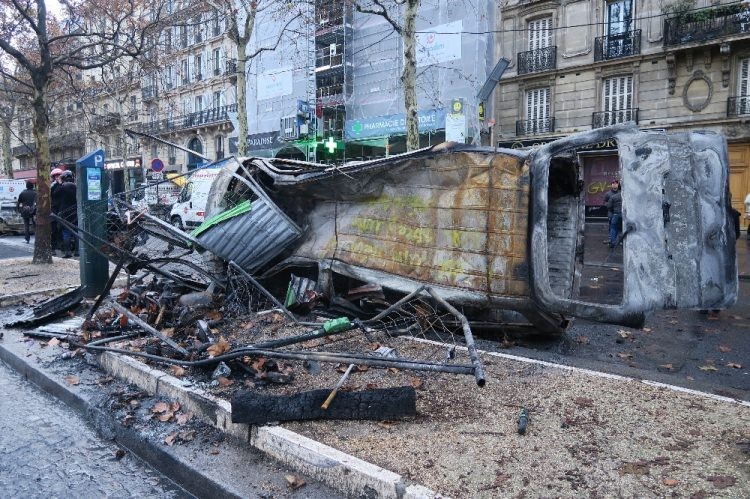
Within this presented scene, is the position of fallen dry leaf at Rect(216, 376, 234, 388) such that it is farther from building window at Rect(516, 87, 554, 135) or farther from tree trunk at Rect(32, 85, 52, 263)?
building window at Rect(516, 87, 554, 135)

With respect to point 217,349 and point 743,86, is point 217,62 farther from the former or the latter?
point 217,349

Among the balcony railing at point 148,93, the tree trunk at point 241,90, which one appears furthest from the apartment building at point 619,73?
the balcony railing at point 148,93

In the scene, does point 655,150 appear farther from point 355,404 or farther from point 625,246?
point 355,404

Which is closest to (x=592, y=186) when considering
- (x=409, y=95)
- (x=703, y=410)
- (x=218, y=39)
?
(x=409, y=95)

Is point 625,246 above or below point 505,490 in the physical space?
above

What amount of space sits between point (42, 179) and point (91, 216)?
4250 millimetres

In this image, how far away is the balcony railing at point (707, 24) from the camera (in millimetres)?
20125

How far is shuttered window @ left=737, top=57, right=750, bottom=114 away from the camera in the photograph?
20.7 metres

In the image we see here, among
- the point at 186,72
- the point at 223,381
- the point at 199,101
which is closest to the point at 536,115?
the point at 223,381

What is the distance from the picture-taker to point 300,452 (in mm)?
3078

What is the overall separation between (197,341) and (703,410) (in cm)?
418

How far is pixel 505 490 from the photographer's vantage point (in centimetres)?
269

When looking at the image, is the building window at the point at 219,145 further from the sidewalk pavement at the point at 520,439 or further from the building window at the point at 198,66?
the sidewalk pavement at the point at 520,439

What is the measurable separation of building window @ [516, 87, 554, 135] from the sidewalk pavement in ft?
74.7
